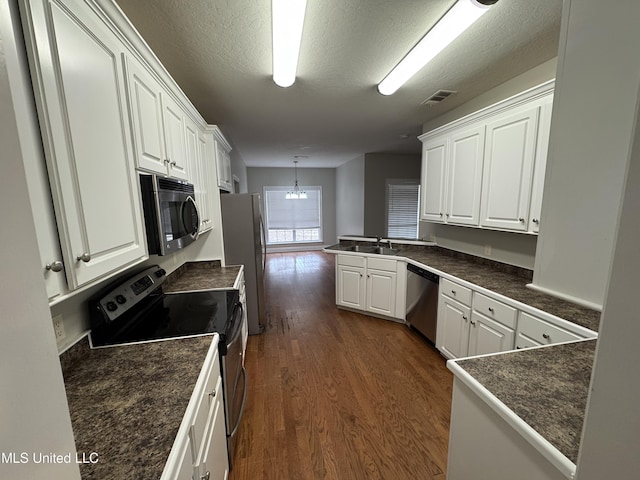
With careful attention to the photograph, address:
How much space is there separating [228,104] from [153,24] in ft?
4.12

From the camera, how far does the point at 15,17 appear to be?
2.23 feet

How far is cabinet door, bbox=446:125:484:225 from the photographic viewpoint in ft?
8.11

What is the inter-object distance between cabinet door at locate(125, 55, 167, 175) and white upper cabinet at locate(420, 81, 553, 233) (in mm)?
2418

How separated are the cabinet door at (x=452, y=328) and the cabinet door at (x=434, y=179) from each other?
3.31 ft

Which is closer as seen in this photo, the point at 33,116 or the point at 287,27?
the point at 33,116

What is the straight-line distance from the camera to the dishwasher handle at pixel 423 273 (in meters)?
2.64

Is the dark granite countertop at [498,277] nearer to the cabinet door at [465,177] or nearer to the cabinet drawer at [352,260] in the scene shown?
the cabinet drawer at [352,260]

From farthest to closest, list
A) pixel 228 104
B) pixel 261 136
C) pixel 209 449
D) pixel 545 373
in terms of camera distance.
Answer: pixel 261 136
pixel 228 104
pixel 209 449
pixel 545 373

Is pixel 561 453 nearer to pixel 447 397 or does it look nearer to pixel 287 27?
pixel 447 397

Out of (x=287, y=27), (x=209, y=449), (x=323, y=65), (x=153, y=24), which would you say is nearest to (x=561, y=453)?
(x=209, y=449)

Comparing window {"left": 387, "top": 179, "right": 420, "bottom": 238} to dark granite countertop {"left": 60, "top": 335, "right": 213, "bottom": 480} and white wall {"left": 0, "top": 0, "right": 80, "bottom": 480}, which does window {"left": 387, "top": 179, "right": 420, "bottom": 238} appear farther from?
white wall {"left": 0, "top": 0, "right": 80, "bottom": 480}

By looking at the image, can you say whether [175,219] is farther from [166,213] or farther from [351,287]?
[351,287]

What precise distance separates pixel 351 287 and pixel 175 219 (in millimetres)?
2552

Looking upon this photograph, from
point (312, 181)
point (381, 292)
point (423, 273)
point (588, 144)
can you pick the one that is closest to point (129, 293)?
point (588, 144)
